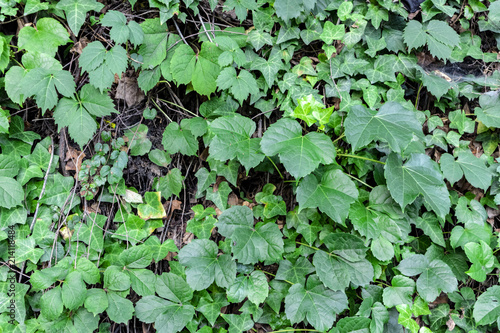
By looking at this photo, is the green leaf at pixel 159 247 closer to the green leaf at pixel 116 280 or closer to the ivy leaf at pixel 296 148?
the green leaf at pixel 116 280

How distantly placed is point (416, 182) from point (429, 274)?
2.01 feet

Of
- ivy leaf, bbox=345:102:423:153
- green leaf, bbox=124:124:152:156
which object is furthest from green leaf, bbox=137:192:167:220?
ivy leaf, bbox=345:102:423:153

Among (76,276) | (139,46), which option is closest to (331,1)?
(139,46)

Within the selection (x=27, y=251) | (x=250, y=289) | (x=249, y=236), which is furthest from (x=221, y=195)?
(x=27, y=251)

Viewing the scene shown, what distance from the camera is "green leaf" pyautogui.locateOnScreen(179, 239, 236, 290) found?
69.3 inches

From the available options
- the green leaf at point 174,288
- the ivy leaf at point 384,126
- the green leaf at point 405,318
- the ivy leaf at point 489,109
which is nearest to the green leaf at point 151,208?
the green leaf at point 174,288

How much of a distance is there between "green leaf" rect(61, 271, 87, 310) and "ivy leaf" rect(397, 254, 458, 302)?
182cm

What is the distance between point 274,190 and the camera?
2.05 metres

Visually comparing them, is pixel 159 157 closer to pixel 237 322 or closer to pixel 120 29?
pixel 120 29

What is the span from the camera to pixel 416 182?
67.9 inches

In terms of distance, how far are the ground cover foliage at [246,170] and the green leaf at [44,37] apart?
12 millimetres

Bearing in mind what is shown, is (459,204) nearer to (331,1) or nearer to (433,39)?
(433,39)

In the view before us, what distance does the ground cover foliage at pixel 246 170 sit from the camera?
1.76m

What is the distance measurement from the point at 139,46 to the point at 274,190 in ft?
4.10
